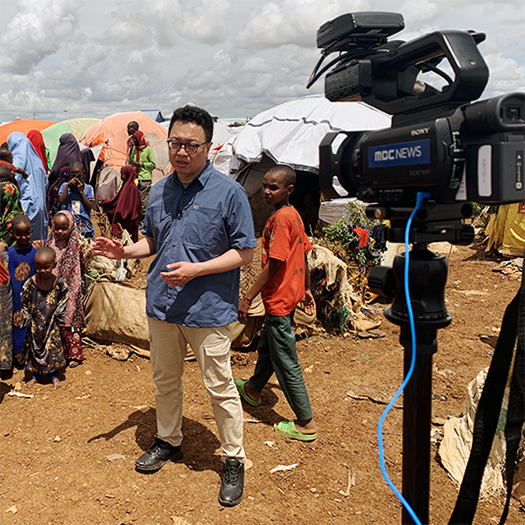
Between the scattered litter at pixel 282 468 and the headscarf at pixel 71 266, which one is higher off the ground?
the headscarf at pixel 71 266

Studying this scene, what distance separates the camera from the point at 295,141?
894 cm

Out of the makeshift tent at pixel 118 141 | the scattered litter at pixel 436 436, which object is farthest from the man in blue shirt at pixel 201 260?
the makeshift tent at pixel 118 141

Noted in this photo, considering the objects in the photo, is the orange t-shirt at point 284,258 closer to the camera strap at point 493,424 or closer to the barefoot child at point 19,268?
the camera strap at point 493,424

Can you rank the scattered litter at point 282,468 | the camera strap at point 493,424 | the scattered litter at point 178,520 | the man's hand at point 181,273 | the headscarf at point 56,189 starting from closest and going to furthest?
the camera strap at point 493,424 < the man's hand at point 181,273 < the scattered litter at point 178,520 < the scattered litter at point 282,468 < the headscarf at point 56,189

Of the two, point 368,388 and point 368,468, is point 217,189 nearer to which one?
point 368,468

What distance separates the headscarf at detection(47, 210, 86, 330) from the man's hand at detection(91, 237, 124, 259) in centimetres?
188

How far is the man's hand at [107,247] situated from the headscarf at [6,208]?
2.17m

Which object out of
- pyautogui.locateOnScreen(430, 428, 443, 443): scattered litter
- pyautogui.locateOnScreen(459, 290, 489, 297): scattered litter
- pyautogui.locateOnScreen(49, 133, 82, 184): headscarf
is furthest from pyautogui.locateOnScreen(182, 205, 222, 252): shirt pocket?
pyautogui.locateOnScreen(459, 290, 489, 297): scattered litter

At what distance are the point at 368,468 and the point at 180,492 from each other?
113 centimetres

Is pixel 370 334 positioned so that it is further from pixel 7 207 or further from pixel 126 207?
pixel 126 207

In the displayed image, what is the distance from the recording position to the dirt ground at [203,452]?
2.52 m

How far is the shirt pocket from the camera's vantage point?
2445 millimetres

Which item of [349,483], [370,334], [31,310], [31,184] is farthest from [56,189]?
[349,483]

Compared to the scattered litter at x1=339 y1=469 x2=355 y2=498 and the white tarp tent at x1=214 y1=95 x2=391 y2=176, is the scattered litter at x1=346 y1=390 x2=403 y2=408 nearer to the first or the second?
the scattered litter at x1=339 y1=469 x2=355 y2=498
